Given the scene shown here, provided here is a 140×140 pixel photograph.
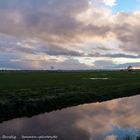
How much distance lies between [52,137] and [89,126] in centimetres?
574

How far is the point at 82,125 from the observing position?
2820cm

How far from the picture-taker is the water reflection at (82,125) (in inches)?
941

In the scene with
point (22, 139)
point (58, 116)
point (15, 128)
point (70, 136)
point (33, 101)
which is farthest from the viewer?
point (33, 101)

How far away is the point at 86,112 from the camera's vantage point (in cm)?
3494

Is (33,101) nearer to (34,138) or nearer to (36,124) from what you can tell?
(36,124)

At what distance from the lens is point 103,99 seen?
47031 mm

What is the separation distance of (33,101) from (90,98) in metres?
13.5

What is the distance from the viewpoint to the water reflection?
941 inches

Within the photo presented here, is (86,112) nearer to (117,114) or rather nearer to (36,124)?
(117,114)

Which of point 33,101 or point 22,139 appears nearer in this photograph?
point 22,139

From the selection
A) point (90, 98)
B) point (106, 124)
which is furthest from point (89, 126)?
point (90, 98)

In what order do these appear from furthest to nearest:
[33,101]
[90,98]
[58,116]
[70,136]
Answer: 1. [90,98]
2. [33,101]
3. [58,116]
4. [70,136]

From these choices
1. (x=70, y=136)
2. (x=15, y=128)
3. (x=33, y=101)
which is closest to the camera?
(x=70, y=136)

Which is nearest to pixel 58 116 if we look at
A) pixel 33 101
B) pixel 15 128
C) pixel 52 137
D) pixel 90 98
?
pixel 33 101
